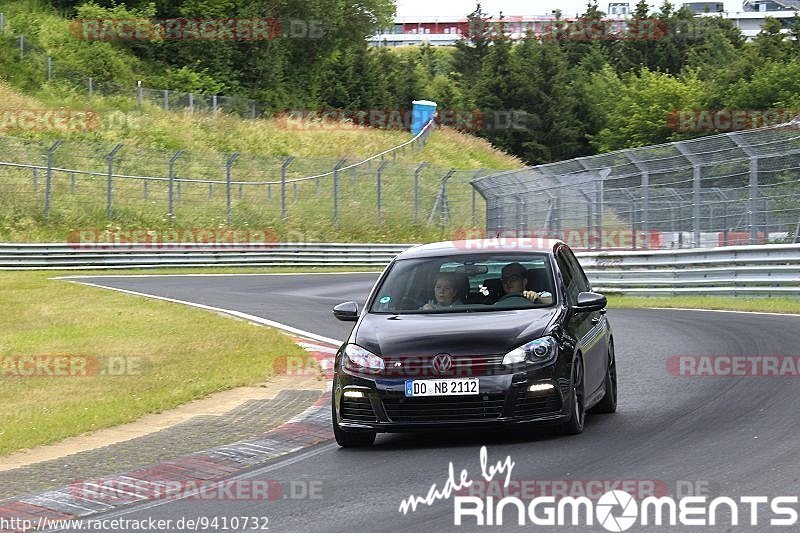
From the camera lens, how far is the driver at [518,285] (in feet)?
33.0

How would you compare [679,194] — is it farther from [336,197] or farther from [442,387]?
[336,197]

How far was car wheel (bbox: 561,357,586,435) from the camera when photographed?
9297mm

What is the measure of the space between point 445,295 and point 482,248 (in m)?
0.63

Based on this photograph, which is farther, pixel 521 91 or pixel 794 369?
pixel 521 91

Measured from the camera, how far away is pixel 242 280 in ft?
114

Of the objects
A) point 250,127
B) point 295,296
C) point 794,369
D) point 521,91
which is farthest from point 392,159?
point 794,369

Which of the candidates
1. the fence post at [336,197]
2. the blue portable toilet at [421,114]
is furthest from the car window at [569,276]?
the blue portable toilet at [421,114]

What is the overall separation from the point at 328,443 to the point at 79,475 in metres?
1.88

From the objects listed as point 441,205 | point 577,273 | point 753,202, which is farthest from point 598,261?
point 441,205

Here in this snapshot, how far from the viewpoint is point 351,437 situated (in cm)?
947

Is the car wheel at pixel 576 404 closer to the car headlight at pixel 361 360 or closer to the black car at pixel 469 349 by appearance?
the black car at pixel 469 349

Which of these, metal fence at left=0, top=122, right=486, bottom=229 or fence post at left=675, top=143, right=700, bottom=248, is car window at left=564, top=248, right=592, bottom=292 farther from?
metal fence at left=0, top=122, right=486, bottom=229

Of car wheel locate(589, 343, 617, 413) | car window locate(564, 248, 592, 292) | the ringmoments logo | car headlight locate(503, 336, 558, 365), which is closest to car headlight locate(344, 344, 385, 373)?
car headlight locate(503, 336, 558, 365)

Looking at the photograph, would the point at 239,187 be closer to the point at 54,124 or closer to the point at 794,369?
the point at 54,124
